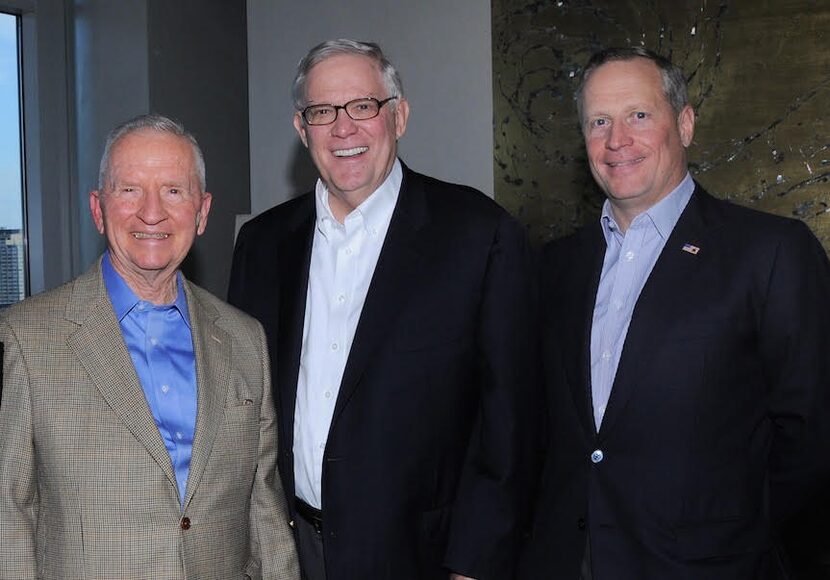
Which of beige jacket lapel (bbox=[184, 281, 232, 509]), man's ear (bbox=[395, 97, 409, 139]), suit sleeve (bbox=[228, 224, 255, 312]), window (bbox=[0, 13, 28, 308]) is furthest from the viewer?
window (bbox=[0, 13, 28, 308])

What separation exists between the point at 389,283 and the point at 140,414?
2.38 ft

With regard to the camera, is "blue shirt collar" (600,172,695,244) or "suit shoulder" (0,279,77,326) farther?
"blue shirt collar" (600,172,695,244)

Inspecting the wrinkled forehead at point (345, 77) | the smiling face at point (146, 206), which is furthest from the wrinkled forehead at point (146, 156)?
the wrinkled forehead at point (345, 77)

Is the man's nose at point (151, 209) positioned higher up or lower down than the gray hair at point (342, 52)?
lower down

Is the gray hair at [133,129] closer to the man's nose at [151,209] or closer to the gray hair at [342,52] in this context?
the man's nose at [151,209]

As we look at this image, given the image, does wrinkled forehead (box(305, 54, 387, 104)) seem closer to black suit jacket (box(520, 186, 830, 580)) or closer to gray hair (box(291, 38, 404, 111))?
gray hair (box(291, 38, 404, 111))

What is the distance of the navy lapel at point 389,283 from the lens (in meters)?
2.19

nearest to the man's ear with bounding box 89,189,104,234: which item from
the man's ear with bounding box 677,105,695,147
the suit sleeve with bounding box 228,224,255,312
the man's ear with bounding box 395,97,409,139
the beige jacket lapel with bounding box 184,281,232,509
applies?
the beige jacket lapel with bounding box 184,281,232,509

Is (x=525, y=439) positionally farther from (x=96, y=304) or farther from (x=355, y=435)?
(x=96, y=304)

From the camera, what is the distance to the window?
4242mm

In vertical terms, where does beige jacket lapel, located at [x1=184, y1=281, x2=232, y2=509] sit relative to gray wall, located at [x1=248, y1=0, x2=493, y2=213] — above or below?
below

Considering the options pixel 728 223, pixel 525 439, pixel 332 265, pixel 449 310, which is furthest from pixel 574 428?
pixel 332 265

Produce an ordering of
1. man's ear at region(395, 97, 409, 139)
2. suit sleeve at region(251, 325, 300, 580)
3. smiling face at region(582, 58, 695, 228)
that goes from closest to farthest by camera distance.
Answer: suit sleeve at region(251, 325, 300, 580), smiling face at region(582, 58, 695, 228), man's ear at region(395, 97, 409, 139)

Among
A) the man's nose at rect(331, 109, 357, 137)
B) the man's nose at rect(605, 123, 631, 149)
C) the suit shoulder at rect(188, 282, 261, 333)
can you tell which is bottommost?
the suit shoulder at rect(188, 282, 261, 333)
